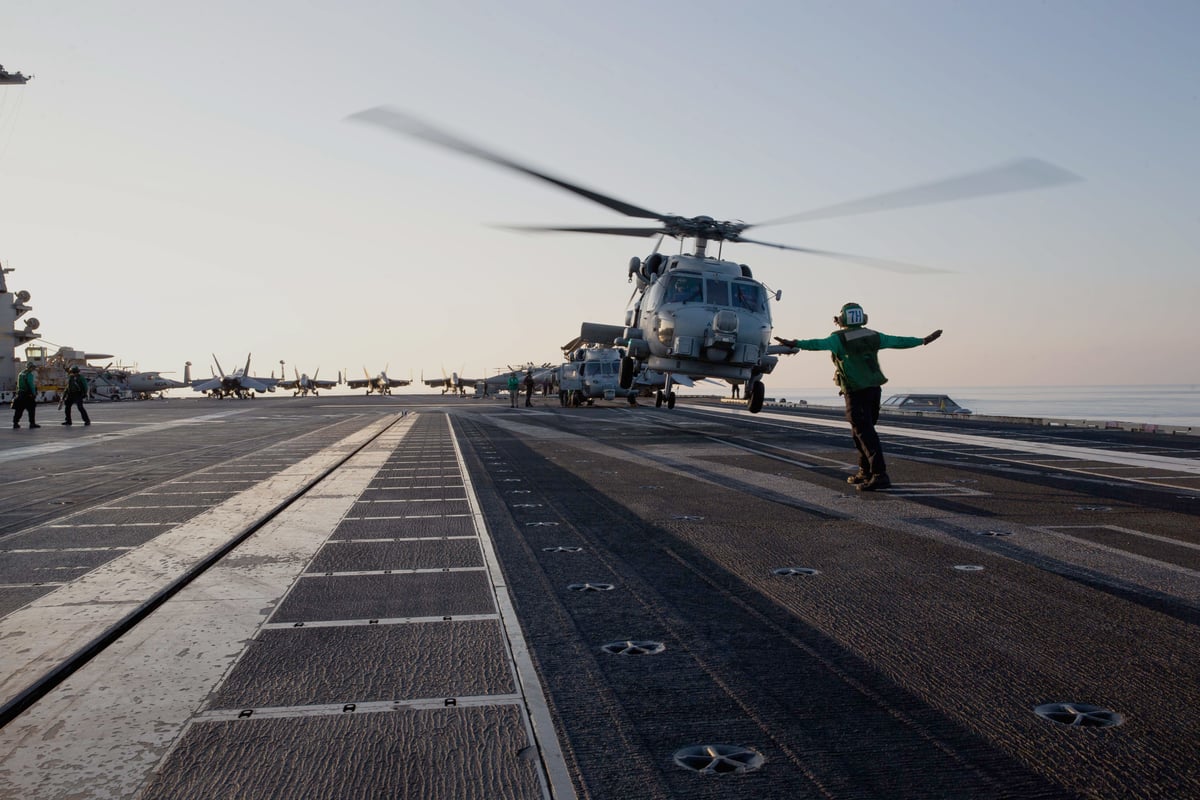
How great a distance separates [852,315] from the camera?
456 inches

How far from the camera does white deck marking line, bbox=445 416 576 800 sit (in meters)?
2.91

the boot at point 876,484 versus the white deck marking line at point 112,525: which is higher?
the boot at point 876,484

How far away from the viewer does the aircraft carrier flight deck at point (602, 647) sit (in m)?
3.05

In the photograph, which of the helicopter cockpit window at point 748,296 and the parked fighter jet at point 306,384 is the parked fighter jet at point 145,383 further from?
the helicopter cockpit window at point 748,296

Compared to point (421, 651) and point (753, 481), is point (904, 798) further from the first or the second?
point (753, 481)

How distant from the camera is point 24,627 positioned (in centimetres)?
486

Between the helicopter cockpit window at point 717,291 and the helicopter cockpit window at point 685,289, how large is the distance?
0.23m

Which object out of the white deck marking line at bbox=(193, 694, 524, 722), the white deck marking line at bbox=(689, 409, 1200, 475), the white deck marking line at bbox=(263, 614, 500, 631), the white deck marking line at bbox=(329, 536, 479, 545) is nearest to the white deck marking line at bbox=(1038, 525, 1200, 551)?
the white deck marking line at bbox=(329, 536, 479, 545)

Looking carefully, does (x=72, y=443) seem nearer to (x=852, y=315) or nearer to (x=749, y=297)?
(x=749, y=297)

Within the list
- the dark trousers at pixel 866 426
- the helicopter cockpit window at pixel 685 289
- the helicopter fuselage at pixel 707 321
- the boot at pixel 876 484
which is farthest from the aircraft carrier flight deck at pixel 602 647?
the helicopter cockpit window at pixel 685 289

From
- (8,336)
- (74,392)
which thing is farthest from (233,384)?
(74,392)

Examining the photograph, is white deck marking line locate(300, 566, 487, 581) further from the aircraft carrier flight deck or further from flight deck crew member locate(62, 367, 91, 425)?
flight deck crew member locate(62, 367, 91, 425)

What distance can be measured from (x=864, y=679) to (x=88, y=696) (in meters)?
3.52

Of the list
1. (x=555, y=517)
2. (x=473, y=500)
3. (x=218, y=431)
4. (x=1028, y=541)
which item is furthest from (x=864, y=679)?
(x=218, y=431)
